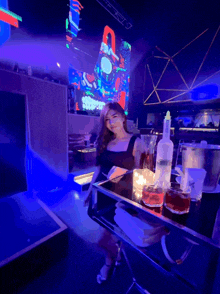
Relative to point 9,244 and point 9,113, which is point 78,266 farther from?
point 9,113

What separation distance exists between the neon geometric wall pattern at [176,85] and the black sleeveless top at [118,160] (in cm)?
454

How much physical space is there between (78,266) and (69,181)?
150cm

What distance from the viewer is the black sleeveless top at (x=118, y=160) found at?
1.49 metres

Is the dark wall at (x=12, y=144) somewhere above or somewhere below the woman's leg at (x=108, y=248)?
above

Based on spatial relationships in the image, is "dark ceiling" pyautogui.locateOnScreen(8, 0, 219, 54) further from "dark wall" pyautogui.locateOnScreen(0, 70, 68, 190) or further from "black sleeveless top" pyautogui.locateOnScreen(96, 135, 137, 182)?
"black sleeveless top" pyautogui.locateOnScreen(96, 135, 137, 182)

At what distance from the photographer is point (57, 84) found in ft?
7.16

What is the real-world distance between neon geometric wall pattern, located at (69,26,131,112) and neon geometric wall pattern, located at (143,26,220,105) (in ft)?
4.11

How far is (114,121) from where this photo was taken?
5.22 ft

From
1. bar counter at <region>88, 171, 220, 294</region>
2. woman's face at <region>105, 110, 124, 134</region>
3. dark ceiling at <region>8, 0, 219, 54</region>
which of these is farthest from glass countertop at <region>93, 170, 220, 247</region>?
dark ceiling at <region>8, 0, 219, 54</region>

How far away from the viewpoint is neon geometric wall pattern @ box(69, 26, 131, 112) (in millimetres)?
3191

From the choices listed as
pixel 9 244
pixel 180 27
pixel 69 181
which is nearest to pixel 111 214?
pixel 9 244

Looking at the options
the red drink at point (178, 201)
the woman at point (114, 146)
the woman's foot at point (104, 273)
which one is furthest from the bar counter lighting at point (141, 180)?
the woman's foot at point (104, 273)

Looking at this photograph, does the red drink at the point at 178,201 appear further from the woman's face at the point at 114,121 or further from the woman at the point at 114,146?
the woman's face at the point at 114,121

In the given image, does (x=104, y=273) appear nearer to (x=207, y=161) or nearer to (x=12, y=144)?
(x=207, y=161)
